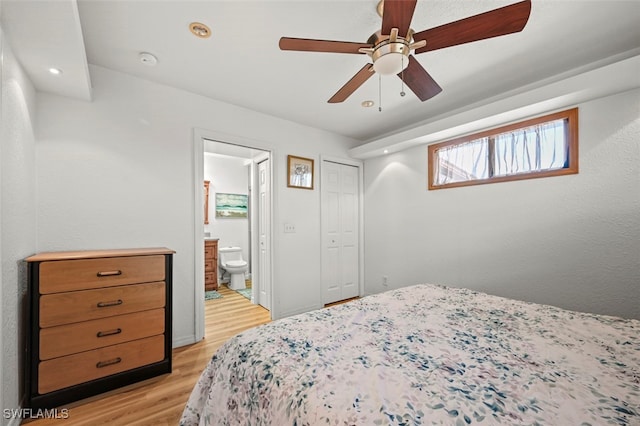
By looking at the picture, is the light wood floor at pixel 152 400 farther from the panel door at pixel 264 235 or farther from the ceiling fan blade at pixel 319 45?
the ceiling fan blade at pixel 319 45

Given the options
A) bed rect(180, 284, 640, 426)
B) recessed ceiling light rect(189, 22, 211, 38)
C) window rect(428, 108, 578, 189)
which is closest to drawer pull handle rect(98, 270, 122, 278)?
bed rect(180, 284, 640, 426)

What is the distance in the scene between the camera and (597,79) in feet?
6.31

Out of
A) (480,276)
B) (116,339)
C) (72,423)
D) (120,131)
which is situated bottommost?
(72,423)

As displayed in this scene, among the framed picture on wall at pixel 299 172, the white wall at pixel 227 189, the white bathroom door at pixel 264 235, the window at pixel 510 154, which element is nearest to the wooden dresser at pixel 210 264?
the white wall at pixel 227 189

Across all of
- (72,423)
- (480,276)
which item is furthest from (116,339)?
(480,276)

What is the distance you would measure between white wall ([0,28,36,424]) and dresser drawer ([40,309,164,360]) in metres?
0.15

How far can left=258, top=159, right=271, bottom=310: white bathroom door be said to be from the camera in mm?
3330

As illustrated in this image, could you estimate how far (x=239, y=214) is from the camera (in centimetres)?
540

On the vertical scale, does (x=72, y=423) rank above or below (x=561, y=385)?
below

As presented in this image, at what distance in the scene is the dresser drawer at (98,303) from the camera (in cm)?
164

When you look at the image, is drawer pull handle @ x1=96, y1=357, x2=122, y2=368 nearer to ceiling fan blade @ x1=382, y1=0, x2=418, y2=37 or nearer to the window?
ceiling fan blade @ x1=382, y1=0, x2=418, y2=37

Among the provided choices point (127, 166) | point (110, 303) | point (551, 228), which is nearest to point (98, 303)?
point (110, 303)

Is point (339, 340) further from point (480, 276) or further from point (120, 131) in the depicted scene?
point (120, 131)

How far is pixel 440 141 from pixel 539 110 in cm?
98
